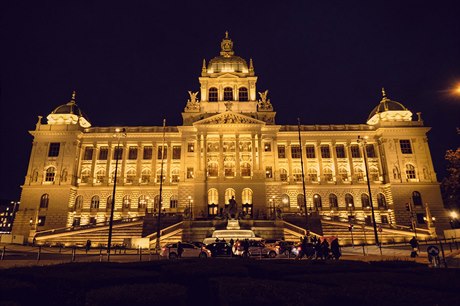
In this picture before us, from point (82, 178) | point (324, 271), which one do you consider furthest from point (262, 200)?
point (324, 271)

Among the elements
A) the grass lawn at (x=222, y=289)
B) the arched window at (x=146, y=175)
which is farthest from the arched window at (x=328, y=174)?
the grass lawn at (x=222, y=289)

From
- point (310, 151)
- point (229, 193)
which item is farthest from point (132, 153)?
point (310, 151)

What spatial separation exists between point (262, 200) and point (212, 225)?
14.8m

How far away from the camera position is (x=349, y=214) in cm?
6191

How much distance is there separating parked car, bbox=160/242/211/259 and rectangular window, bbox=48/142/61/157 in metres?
46.6

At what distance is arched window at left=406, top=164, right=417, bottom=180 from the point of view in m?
62.2

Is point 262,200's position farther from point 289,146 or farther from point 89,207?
point 89,207

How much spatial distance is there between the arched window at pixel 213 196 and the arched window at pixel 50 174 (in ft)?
102

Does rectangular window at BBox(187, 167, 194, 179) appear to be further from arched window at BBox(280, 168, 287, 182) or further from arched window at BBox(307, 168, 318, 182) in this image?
arched window at BBox(307, 168, 318, 182)

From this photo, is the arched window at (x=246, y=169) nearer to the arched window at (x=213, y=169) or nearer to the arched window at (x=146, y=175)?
the arched window at (x=213, y=169)

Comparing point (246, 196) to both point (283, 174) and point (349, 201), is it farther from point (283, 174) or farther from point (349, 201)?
point (349, 201)

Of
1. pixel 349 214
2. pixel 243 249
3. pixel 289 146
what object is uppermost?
pixel 289 146

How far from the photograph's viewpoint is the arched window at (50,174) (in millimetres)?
62088

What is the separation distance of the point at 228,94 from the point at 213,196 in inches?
933
